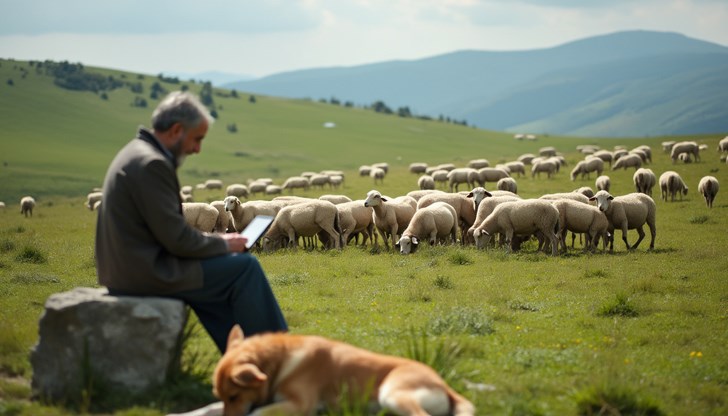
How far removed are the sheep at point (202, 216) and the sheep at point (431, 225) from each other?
607cm

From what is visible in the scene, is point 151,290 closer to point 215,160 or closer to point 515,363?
point 515,363

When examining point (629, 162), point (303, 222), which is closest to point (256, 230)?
point (303, 222)

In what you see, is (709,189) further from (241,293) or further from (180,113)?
(180,113)

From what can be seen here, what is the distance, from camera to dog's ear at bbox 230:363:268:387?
19.8ft

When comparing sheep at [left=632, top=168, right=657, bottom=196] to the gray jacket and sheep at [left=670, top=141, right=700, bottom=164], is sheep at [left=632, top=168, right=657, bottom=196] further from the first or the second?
the gray jacket

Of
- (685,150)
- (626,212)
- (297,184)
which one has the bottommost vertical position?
(297,184)

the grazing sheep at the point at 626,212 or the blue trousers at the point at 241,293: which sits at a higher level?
the blue trousers at the point at 241,293

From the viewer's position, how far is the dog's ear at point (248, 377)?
6.04 m

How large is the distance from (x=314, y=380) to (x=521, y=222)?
15.1 m

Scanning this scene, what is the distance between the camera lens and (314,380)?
645 cm

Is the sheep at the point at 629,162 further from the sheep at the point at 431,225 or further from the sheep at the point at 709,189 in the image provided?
the sheep at the point at 431,225

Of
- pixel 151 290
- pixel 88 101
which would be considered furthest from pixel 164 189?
pixel 88 101

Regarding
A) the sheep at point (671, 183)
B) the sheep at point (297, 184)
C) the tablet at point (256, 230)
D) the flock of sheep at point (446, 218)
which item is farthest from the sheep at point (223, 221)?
the sheep at point (297, 184)

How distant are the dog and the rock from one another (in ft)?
3.16
